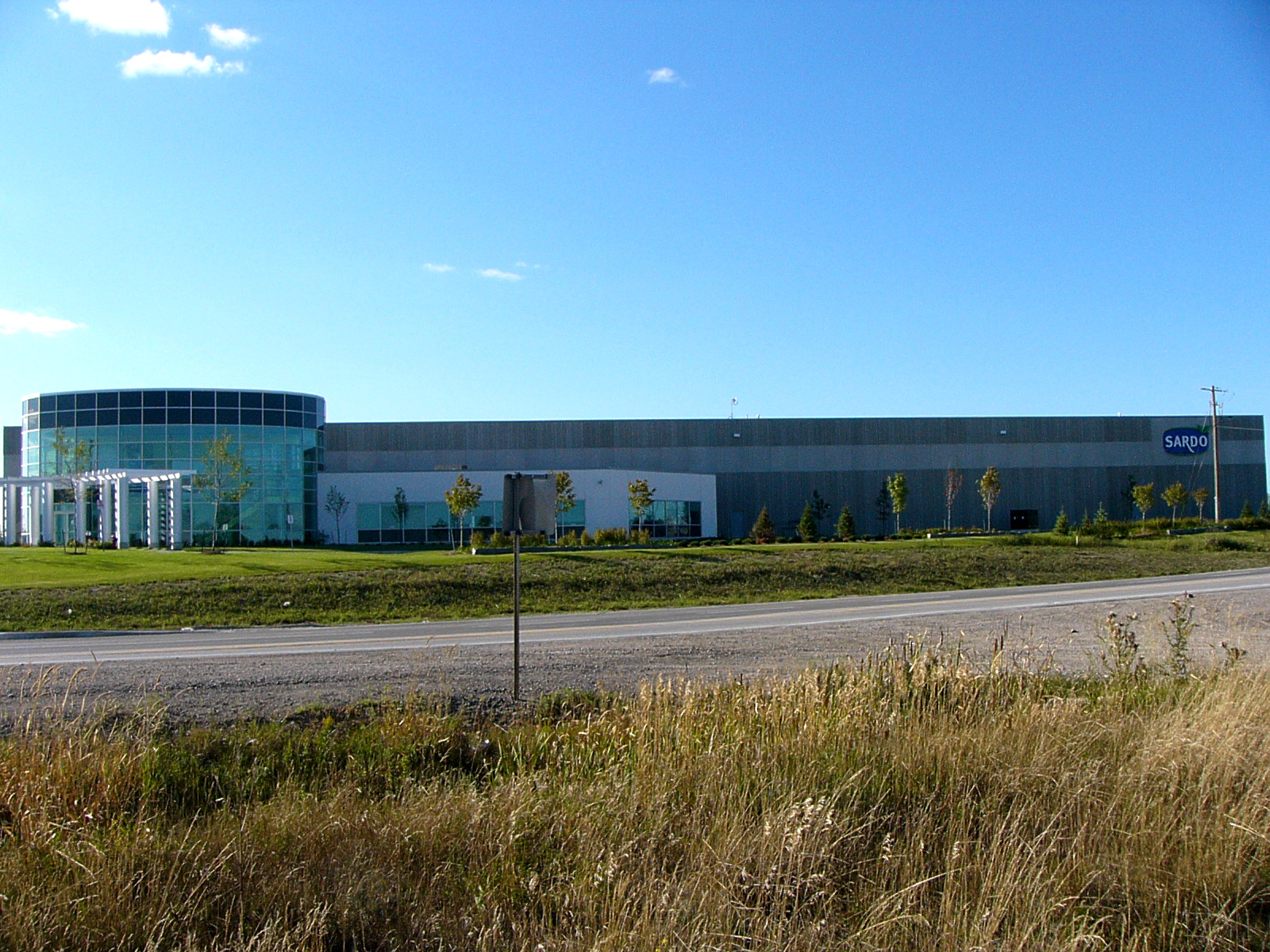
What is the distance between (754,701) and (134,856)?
159 inches

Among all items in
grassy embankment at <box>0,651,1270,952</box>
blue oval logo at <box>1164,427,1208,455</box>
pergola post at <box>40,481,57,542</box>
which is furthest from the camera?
blue oval logo at <box>1164,427,1208,455</box>

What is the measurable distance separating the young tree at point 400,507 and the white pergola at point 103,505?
1044cm

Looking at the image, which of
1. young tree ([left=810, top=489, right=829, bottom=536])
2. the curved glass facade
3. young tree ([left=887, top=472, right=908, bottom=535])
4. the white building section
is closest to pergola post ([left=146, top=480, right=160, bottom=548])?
the curved glass facade

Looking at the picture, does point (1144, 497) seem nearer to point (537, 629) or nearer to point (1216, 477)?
point (1216, 477)

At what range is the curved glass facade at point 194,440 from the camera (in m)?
55.8

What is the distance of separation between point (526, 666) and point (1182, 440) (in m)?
70.1

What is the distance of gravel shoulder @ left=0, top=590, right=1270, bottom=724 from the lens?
31.8 feet

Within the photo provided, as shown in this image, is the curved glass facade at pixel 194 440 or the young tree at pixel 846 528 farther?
the young tree at pixel 846 528

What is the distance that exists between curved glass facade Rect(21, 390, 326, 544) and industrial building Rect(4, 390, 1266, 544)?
0.09m

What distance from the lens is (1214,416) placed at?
64.6 meters

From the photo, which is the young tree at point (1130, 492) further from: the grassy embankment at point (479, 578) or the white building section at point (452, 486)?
the white building section at point (452, 486)

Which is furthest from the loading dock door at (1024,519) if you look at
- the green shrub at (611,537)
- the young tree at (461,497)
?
the young tree at (461,497)

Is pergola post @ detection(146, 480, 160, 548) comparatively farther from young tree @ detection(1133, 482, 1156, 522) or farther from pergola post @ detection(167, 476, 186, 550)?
young tree @ detection(1133, 482, 1156, 522)

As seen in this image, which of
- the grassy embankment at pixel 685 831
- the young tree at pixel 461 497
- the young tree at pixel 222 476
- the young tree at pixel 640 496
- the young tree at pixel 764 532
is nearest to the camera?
the grassy embankment at pixel 685 831
